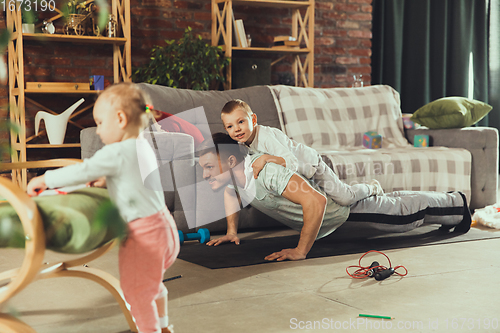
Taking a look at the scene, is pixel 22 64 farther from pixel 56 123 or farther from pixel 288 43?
pixel 288 43

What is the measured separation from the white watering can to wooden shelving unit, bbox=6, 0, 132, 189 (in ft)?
0.17

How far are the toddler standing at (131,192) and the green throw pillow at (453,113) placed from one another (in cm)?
274

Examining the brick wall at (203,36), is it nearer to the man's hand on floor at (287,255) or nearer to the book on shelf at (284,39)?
the book on shelf at (284,39)

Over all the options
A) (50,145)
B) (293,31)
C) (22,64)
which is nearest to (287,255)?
(50,145)

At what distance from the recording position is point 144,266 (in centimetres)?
113

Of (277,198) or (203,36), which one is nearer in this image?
(277,198)

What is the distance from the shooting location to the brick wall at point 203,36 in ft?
12.5

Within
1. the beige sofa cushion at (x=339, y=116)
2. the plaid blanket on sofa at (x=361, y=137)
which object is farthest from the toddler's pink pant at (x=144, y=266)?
the beige sofa cushion at (x=339, y=116)

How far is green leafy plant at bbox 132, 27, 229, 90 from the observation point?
12.2ft

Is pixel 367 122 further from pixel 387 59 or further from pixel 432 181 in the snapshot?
pixel 387 59

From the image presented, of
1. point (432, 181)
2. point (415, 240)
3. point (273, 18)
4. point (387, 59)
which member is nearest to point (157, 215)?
point (415, 240)

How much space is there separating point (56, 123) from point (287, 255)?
2.11 meters

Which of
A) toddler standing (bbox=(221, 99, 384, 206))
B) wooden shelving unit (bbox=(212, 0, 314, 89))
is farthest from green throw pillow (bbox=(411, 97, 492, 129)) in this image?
toddler standing (bbox=(221, 99, 384, 206))

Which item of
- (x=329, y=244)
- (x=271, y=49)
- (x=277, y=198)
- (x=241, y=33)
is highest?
(x=241, y=33)
